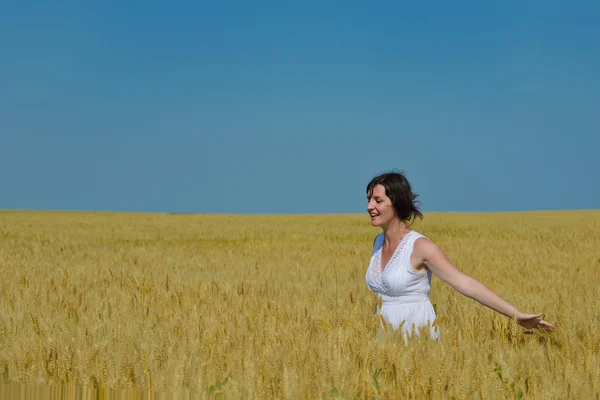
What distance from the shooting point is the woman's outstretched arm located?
326cm

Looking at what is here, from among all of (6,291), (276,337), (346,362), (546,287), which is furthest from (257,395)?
(546,287)

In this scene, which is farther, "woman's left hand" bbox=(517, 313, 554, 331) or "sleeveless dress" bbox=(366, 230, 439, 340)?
"sleeveless dress" bbox=(366, 230, 439, 340)

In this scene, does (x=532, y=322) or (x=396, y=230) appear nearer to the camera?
(x=532, y=322)

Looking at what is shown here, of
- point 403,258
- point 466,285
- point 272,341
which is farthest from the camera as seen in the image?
point 403,258

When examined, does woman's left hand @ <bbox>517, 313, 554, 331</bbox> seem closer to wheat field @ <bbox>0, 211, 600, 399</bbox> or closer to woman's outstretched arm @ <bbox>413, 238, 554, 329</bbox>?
woman's outstretched arm @ <bbox>413, 238, 554, 329</bbox>

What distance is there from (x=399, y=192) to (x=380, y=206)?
0.14m

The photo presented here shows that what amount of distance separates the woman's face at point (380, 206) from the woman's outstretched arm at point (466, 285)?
239 millimetres

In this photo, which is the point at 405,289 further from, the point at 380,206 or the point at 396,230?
the point at 380,206

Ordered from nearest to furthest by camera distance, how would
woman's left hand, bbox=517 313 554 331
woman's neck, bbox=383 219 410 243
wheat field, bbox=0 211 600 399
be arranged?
wheat field, bbox=0 211 600 399 → woman's left hand, bbox=517 313 554 331 → woman's neck, bbox=383 219 410 243

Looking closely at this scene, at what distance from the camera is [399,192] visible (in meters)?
3.58

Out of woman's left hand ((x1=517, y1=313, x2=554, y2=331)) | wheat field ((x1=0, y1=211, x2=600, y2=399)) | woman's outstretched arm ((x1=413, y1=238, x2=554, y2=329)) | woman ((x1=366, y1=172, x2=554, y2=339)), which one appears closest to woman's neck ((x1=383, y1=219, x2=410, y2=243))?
woman ((x1=366, y1=172, x2=554, y2=339))

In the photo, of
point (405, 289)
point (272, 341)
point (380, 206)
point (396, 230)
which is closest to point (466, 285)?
point (405, 289)

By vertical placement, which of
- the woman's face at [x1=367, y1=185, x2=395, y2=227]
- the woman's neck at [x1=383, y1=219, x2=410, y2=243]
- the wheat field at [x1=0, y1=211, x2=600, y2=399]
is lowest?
the wheat field at [x1=0, y1=211, x2=600, y2=399]

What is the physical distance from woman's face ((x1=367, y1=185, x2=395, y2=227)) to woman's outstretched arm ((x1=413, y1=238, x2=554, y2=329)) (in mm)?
239
